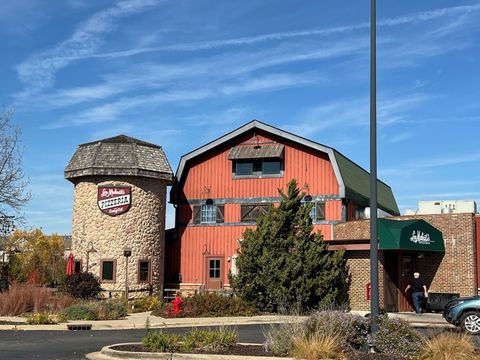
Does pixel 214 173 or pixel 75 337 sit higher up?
pixel 214 173

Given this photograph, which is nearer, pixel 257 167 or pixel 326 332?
pixel 326 332

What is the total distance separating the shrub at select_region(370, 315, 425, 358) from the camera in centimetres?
1195

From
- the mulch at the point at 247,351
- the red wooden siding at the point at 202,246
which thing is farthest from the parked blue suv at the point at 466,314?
the red wooden siding at the point at 202,246

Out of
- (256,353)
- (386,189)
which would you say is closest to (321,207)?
(386,189)

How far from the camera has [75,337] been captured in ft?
56.8

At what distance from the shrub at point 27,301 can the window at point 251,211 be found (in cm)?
1137

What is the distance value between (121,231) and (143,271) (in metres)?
2.36

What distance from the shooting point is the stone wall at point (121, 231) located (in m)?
31.2

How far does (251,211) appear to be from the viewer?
33.4m

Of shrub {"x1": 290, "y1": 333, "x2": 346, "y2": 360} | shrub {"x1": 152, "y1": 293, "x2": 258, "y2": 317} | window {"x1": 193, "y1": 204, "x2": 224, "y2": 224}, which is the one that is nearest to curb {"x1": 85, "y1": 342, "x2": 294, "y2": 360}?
shrub {"x1": 290, "y1": 333, "x2": 346, "y2": 360}

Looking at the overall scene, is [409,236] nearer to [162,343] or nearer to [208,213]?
[208,213]

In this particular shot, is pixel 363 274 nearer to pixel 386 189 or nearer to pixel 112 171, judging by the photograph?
pixel 112 171

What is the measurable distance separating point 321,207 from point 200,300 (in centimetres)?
957

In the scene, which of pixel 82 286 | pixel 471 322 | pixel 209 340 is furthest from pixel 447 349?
pixel 82 286
